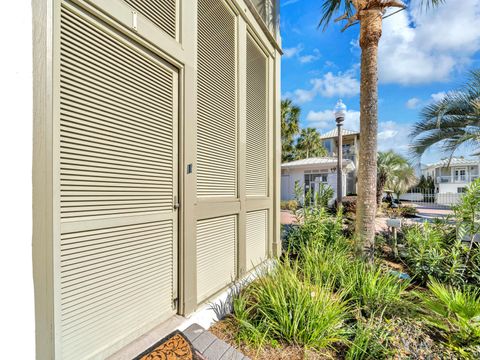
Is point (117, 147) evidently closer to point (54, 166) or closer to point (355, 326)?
point (54, 166)

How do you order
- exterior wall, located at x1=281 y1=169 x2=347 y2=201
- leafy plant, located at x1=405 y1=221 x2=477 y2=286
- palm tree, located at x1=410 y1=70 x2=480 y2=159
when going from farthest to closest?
exterior wall, located at x1=281 y1=169 x2=347 y2=201, palm tree, located at x1=410 y1=70 x2=480 y2=159, leafy plant, located at x1=405 y1=221 x2=477 y2=286

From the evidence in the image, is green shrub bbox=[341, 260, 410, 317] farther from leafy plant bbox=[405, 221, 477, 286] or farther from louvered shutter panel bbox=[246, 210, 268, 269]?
louvered shutter panel bbox=[246, 210, 268, 269]

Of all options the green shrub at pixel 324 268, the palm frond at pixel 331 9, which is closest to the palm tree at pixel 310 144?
the palm frond at pixel 331 9

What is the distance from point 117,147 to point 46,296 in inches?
44.2

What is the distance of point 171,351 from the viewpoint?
1.78 meters

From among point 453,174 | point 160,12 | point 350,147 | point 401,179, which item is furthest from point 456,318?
point 453,174

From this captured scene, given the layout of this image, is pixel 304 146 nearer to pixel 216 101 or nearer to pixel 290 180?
pixel 290 180

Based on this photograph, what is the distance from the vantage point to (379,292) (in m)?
2.95

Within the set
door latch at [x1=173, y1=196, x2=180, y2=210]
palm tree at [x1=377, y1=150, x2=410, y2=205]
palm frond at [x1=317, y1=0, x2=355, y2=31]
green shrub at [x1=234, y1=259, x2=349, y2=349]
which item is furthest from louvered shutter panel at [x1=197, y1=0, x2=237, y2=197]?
palm tree at [x1=377, y1=150, x2=410, y2=205]

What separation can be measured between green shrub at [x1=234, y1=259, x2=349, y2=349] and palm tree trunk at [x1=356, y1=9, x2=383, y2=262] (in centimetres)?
238

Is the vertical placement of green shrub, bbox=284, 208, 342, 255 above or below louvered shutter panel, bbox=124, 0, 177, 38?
below

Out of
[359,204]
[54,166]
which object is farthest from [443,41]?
[54,166]

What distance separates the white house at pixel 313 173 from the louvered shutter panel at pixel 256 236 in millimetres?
10275
